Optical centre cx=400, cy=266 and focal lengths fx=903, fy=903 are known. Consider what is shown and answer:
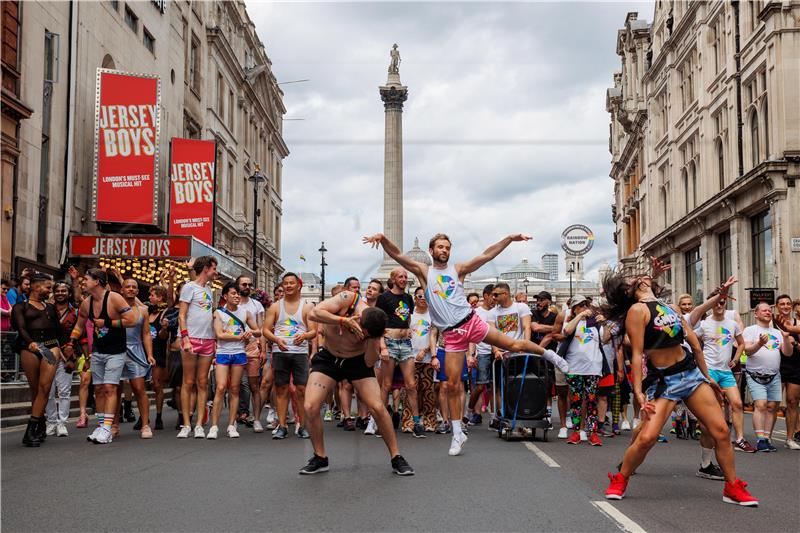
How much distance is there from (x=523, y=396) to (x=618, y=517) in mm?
5102

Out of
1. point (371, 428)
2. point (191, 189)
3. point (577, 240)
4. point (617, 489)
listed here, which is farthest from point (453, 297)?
point (191, 189)

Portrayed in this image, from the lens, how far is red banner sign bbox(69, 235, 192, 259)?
79.7 feet

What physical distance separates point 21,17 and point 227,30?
27.2 m

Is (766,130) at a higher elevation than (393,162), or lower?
lower

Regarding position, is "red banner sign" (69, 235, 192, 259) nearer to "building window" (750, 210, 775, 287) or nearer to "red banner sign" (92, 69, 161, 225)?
"red banner sign" (92, 69, 161, 225)

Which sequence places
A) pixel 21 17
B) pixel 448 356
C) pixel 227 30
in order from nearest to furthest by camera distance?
pixel 448 356, pixel 21 17, pixel 227 30

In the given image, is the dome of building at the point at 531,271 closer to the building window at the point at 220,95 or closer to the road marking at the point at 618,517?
the building window at the point at 220,95

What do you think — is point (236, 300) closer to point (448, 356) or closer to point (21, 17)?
point (448, 356)

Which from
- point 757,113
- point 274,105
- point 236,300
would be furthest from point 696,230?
point 274,105

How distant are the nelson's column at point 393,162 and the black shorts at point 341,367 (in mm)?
57944

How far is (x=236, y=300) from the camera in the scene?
11.7 m

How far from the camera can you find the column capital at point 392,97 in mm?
70875

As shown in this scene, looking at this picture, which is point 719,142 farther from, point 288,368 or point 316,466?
point 316,466

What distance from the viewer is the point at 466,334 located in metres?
9.35
